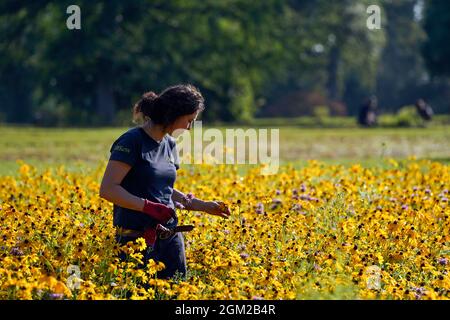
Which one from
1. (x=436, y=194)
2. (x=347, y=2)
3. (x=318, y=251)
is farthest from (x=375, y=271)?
(x=347, y=2)

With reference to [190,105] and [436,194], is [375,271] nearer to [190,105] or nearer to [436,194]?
[190,105]

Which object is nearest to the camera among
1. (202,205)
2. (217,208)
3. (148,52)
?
(217,208)

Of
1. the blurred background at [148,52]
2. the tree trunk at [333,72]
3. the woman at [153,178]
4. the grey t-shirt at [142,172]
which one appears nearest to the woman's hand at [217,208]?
the woman at [153,178]

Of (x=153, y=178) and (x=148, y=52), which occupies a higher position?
(x=148, y=52)

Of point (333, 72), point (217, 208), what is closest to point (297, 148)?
point (217, 208)

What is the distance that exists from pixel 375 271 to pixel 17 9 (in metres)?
37.5

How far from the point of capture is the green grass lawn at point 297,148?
683 inches

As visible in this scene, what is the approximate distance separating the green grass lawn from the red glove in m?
9.00

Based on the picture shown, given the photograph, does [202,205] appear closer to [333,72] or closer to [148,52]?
[148,52]

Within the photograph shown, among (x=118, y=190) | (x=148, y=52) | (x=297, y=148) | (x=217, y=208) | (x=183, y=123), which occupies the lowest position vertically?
(x=297, y=148)

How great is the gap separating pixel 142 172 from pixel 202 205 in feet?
1.72

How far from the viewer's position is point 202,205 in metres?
6.13

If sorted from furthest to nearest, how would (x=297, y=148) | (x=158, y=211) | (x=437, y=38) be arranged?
(x=437, y=38), (x=297, y=148), (x=158, y=211)

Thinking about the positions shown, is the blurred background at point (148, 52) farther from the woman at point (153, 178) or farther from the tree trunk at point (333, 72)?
the woman at point (153, 178)
